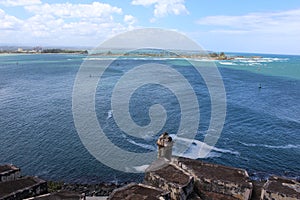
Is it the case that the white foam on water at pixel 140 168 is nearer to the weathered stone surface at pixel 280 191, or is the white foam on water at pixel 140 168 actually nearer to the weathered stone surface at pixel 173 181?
the weathered stone surface at pixel 173 181

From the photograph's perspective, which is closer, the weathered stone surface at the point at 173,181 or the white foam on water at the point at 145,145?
the weathered stone surface at the point at 173,181

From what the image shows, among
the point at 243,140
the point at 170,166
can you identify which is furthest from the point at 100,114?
the point at 170,166

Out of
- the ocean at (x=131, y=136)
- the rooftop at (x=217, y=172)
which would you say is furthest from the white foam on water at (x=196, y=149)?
the rooftop at (x=217, y=172)

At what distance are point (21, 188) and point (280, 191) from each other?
14.6 m

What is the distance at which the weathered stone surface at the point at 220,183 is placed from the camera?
15841 mm

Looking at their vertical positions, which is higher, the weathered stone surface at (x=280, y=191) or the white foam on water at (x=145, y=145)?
the weathered stone surface at (x=280, y=191)

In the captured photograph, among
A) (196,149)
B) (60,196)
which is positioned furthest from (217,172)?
(196,149)

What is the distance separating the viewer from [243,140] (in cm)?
4034

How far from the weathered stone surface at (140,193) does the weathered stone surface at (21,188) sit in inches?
218

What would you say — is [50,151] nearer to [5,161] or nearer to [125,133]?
[5,161]

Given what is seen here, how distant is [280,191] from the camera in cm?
1508

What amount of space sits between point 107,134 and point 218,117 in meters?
21.2

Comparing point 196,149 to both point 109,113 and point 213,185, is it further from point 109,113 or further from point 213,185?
point 213,185

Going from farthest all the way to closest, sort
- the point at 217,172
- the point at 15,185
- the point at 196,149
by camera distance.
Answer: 1. the point at 196,149
2. the point at 217,172
3. the point at 15,185
